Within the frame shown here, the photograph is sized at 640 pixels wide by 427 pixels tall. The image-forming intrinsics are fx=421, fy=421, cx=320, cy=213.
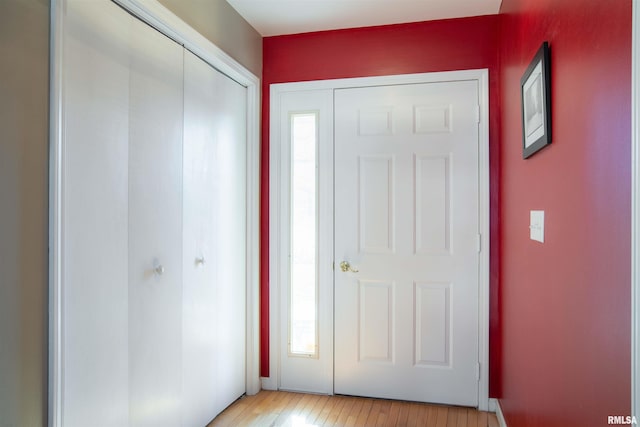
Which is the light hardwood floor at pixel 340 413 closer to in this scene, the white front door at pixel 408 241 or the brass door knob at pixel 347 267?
the white front door at pixel 408 241

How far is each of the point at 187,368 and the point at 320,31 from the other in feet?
7.06

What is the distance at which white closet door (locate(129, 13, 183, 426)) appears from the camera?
1745 millimetres

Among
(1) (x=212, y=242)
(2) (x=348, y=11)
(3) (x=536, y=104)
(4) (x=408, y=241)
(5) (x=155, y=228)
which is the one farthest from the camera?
(4) (x=408, y=241)

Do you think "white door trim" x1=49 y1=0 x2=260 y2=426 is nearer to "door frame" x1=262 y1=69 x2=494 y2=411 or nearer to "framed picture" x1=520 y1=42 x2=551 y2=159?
"door frame" x1=262 y1=69 x2=494 y2=411

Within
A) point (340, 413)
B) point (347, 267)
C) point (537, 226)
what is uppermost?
point (537, 226)

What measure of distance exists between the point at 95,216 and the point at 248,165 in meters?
1.28

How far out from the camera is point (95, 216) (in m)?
1.53

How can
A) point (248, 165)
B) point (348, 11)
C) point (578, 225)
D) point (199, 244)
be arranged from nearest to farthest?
point (578, 225), point (199, 244), point (348, 11), point (248, 165)

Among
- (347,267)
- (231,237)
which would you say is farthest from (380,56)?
(231,237)

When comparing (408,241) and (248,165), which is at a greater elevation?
(248,165)

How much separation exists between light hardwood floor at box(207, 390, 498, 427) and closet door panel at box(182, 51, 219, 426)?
0.23 metres

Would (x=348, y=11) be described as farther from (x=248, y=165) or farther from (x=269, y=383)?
(x=269, y=383)

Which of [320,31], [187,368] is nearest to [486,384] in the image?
[187,368]

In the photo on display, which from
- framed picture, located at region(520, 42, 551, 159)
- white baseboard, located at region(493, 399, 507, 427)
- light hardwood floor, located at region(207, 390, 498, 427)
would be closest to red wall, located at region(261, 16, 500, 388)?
white baseboard, located at region(493, 399, 507, 427)
